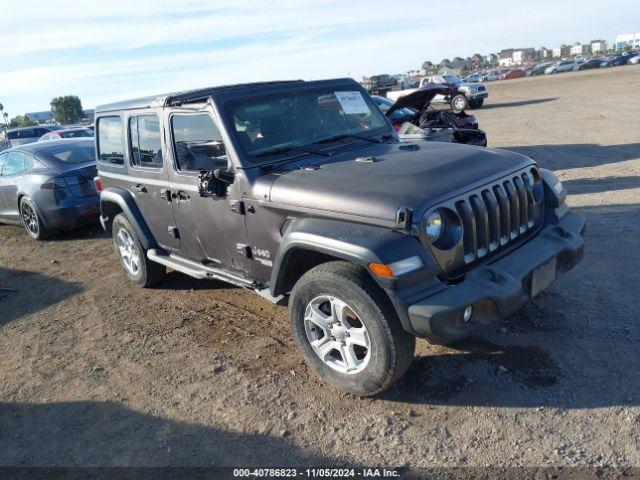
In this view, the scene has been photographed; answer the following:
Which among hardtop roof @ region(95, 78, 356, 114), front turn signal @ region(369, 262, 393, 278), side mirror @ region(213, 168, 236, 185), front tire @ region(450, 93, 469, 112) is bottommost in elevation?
front tire @ region(450, 93, 469, 112)

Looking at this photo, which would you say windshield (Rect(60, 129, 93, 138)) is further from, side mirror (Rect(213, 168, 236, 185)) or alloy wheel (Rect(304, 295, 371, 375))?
alloy wheel (Rect(304, 295, 371, 375))

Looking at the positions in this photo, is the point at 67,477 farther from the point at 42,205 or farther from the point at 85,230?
the point at 85,230

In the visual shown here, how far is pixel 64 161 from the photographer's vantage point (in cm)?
A: 825

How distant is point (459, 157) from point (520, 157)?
52 centimetres

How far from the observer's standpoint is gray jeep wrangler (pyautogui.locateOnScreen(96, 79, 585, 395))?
3.13 m

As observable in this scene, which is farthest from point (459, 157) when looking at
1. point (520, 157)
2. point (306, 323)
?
point (306, 323)

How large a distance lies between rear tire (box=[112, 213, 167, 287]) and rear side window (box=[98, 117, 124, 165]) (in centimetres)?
65

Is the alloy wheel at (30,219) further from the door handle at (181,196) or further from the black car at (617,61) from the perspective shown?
the black car at (617,61)

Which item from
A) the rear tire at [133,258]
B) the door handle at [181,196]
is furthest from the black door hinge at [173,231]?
the rear tire at [133,258]

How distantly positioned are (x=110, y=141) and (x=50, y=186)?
2.65m

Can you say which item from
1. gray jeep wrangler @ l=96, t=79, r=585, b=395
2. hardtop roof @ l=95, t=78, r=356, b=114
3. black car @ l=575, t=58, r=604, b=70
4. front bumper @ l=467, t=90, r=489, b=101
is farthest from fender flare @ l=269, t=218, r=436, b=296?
black car @ l=575, t=58, r=604, b=70

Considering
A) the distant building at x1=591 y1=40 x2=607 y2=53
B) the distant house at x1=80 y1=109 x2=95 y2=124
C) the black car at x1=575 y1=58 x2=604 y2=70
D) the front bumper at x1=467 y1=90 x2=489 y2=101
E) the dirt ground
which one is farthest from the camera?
the distant building at x1=591 y1=40 x2=607 y2=53

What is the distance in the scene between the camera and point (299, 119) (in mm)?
4496

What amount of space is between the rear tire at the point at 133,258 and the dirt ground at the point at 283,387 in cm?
21
